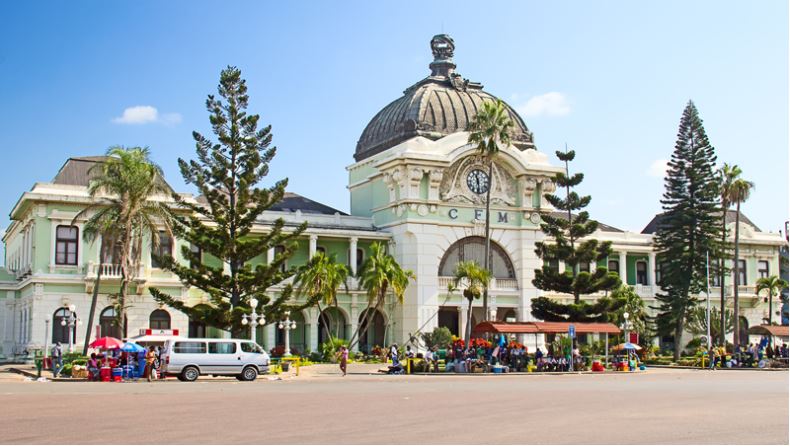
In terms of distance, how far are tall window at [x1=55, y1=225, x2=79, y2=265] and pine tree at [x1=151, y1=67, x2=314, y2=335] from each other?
228 inches


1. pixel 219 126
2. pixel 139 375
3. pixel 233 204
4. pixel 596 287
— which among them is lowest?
pixel 139 375

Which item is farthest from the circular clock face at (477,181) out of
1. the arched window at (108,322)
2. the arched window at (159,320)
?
the arched window at (108,322)

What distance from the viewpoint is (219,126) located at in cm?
4419

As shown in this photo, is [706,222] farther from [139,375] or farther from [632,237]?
[139,375]

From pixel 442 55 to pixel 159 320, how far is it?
26450 millimetres

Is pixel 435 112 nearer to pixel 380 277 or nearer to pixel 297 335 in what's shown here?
pixel 380 277

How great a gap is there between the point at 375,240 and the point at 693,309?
1962 cm

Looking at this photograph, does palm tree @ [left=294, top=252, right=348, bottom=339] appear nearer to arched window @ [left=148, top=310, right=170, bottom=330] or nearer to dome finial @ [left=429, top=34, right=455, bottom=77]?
arched window @ [left=148, top=310, right=170, bottom=330]

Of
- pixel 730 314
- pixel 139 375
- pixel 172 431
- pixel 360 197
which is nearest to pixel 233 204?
pixel 139 375

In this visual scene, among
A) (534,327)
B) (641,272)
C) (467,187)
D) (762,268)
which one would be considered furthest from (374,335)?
(762,268)

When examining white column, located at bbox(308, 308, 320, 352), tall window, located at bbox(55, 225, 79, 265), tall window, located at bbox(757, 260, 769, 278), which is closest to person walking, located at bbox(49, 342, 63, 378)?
tall window, located at bbox(55, 225, 79, 265)

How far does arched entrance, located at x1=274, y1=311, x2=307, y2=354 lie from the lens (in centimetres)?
5312

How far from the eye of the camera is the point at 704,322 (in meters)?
60.0

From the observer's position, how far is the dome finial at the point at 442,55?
63062mm
